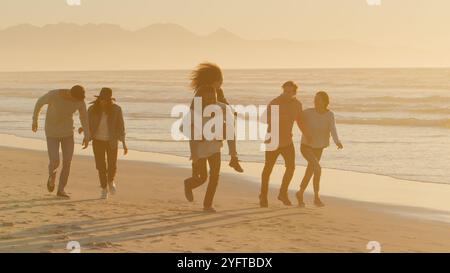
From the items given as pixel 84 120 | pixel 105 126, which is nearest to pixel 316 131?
pixel 105 126

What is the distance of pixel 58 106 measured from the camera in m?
10.1

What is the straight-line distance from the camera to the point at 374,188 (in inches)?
524

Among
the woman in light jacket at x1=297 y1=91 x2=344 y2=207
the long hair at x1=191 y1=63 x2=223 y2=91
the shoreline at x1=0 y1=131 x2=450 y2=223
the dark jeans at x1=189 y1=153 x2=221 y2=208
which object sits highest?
the long hair at x1=191 y1=63 x2=223 y2=91

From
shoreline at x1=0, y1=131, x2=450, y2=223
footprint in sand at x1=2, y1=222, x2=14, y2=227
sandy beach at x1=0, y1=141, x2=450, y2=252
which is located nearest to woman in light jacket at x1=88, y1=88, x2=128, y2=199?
sandy beach at x1=0, y1=141, x2=450, y2=252

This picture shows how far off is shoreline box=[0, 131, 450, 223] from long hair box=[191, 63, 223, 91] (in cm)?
379

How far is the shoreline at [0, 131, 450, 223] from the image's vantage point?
11227 mm

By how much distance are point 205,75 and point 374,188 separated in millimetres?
5429

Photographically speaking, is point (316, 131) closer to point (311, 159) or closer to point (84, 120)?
point (311, 159)

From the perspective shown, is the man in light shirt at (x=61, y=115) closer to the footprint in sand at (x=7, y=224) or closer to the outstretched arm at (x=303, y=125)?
the footprint in sand at (x=7, y=224)

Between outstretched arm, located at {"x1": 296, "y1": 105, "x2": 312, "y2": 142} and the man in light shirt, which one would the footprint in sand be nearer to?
the man in light shirt
